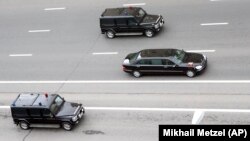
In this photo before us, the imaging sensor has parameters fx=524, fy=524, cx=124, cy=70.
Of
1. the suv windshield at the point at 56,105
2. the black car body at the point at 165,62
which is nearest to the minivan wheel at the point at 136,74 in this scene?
the black car body at the point at 165,62

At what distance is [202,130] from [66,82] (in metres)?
11.1

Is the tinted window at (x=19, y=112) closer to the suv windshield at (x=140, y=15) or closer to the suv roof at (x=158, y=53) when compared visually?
the suv roof at (x=158, y=53)

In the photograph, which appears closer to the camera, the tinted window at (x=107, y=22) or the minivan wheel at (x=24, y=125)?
the minivan wheel at (x=24, y=125)

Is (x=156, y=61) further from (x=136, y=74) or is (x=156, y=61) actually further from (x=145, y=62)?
(x=136, y=74)

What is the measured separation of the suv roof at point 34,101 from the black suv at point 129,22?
8.86m

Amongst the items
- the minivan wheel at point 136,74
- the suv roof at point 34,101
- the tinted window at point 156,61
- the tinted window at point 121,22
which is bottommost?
the minivan wheel at point 136,74

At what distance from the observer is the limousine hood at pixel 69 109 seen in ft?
86.1

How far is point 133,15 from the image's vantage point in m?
33.8

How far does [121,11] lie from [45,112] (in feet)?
35.7

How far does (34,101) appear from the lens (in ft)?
87.6

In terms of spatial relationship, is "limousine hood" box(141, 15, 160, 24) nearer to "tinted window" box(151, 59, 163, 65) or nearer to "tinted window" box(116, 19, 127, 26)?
"tinted window" box(116, 19, 127, 26)

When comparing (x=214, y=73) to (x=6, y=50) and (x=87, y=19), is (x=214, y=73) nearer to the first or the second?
(x=87, y=19)

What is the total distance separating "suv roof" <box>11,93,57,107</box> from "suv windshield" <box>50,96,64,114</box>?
0.18 meters

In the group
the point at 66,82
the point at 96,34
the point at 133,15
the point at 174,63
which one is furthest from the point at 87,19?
the point at 174,63
